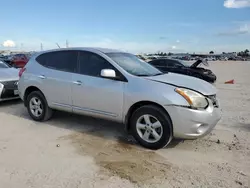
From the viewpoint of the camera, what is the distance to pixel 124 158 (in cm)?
423

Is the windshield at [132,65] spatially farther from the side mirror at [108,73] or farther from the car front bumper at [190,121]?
the car front bumper at [190,121]

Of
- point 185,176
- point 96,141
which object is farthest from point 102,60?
point 185,176

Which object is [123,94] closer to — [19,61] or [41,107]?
[41,107]

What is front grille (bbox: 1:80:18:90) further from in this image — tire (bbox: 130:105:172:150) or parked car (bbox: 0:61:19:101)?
tire (bbox: 130:105:172:150)

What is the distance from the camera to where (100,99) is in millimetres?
5102

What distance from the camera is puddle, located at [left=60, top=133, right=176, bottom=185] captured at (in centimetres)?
367

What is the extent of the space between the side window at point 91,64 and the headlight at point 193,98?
1.42 m

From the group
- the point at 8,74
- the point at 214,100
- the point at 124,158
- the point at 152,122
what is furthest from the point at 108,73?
the point at 8,74

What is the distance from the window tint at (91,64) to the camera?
5223 millimetres

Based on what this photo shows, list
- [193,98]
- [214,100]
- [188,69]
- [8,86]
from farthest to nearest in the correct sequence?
1. [188,69]
2. [8,86]
3. [214,100]
4. [193,98]

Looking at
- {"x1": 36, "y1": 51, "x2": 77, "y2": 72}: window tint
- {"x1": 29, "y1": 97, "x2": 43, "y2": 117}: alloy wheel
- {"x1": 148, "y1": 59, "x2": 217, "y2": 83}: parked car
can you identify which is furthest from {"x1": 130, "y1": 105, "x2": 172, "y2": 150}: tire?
{"x1": 148, "y1": 59, "x2": 217, "y2": 83}: parked car

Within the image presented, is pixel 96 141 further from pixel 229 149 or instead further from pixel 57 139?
pixel 229 149

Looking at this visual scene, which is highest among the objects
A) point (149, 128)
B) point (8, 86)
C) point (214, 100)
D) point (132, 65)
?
point (132, 65)

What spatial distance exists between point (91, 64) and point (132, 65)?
0.82 m
